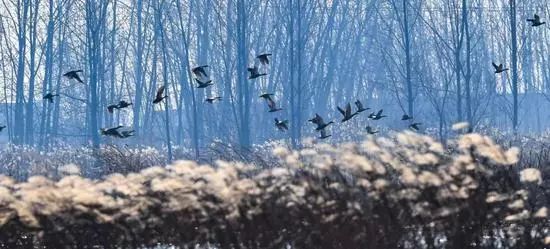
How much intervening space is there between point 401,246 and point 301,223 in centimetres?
64

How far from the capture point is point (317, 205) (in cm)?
656

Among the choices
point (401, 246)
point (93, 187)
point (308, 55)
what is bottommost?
point (401, 246)

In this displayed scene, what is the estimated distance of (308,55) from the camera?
165 feet

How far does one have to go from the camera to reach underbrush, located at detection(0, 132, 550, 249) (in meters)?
6.49

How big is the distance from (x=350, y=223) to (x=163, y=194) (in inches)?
50.5

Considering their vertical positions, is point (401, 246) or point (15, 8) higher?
point (15, 8)

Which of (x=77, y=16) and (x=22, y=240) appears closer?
(x=22, y=240)

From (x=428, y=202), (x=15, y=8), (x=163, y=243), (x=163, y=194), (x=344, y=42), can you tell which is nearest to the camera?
(x=428, y=202)

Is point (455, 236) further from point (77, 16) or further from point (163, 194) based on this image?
point (77, 16)

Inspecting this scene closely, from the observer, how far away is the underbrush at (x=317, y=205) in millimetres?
6492

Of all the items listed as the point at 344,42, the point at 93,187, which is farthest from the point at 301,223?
the point at 344,42

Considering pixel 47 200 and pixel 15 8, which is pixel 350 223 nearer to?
pixel 47 200

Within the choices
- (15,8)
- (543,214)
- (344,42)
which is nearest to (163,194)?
(543,214)

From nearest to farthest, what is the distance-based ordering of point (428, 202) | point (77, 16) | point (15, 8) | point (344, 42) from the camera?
point (428, 202)
point (15, 8)
point (77, 16)
point (344, 42)
